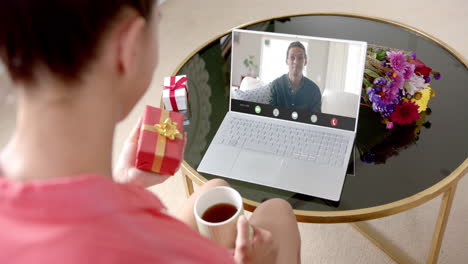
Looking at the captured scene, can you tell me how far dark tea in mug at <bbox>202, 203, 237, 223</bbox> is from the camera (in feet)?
3.52

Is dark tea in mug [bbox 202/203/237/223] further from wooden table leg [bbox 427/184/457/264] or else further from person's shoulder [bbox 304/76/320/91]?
wooden table leg [bbox 427/184/457/264]

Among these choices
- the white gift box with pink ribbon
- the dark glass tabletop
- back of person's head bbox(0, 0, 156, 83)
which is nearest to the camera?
back of person's head bbox(0, 0, 156, 83)

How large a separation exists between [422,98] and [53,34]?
1222 millimetres

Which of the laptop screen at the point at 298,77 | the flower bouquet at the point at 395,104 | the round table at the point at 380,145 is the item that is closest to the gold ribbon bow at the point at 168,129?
the round table at the point at 380,145

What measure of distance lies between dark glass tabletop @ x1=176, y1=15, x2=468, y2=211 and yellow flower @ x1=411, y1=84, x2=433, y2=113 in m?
0.04

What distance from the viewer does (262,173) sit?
133 centimetres

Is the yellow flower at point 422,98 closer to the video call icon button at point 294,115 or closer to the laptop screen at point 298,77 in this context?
the laptop screen at point 298,77

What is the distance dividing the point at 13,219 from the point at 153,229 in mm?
169

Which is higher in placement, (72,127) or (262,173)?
(72,127)

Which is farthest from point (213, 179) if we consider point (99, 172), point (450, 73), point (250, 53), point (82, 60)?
point (450, 73)

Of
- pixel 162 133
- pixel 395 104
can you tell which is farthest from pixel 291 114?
pixel 162 133

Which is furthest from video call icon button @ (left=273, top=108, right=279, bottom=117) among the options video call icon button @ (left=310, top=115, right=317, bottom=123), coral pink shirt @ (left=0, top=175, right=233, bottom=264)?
coral pink shirt @ (left=0, top=175, right=233, bottom=264)

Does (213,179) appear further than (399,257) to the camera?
No

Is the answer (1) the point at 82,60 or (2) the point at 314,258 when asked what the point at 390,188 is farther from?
(1) the point at 82,60
